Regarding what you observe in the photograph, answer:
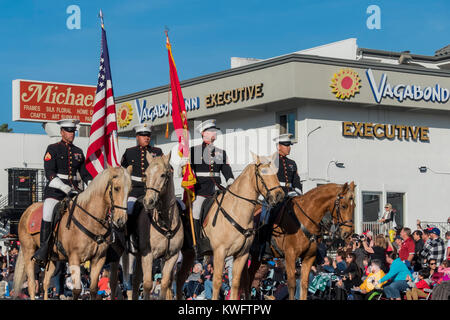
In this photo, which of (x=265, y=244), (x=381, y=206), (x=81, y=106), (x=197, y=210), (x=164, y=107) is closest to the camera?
(x=197, y=210)

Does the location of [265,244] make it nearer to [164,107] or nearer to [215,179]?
[215,179]

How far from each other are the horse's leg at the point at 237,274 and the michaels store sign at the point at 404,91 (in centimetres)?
2632

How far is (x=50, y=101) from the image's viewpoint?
57.8m

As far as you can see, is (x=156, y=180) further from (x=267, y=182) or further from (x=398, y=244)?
(x=398, y=244)

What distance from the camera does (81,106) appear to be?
59.4 meters

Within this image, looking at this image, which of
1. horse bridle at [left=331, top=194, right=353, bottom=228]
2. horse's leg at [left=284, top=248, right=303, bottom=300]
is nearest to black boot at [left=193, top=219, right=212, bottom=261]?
horse's leg at [left=284, top=248, right=303, bottom=300]

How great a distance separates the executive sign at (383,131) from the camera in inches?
1565

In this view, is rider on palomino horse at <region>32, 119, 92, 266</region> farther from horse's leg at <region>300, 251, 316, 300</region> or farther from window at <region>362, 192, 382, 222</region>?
window at <region>362, 192, 382, 222</region>

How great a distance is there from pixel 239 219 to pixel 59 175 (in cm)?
331

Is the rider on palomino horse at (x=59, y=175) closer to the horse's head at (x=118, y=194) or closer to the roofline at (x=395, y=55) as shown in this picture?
the horse's head at (x=118, y=194)

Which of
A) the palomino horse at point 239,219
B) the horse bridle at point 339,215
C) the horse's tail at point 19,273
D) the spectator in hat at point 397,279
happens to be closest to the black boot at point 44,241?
the horse's tail at point 19,273

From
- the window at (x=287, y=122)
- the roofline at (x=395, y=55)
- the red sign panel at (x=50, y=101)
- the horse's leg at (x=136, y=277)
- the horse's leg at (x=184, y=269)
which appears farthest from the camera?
the red sign panel at (x=50, y=101)
